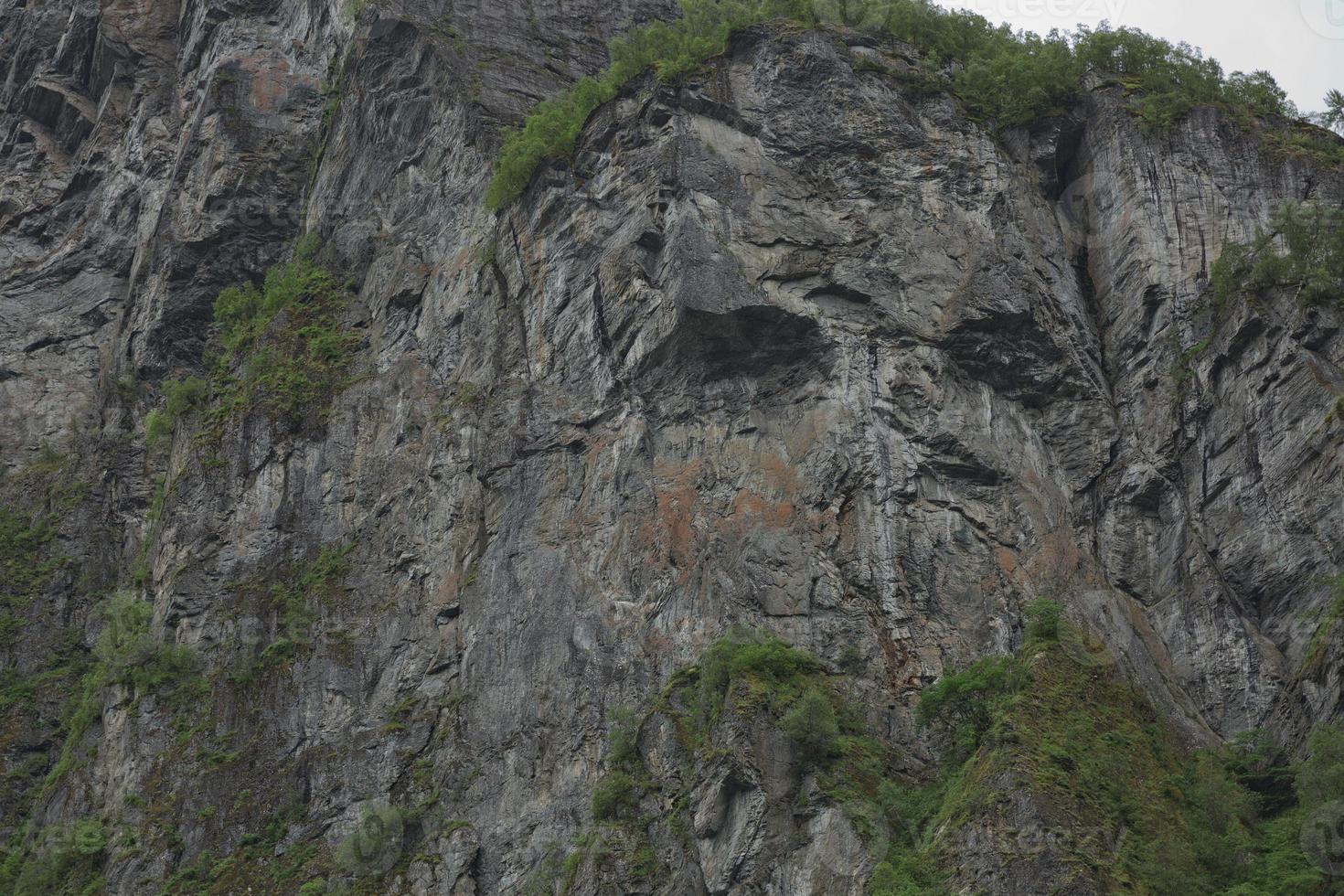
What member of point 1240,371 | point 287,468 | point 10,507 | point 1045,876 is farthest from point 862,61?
point 10,507

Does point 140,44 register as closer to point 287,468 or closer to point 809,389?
point 287,468

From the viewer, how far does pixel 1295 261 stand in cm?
3762

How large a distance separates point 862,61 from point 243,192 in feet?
77.2

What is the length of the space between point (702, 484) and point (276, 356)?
1716cm

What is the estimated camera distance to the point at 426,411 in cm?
4353

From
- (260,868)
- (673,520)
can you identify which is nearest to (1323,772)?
(673,520)

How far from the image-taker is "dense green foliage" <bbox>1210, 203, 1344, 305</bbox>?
37.0m

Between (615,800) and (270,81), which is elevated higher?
(270,81)

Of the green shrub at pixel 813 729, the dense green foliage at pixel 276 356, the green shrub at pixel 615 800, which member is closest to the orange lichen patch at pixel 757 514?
the green shrub at pixel 813 729

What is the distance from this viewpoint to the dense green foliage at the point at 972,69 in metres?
45.1

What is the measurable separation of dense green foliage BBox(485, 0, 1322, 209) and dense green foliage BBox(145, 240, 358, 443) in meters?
7.32

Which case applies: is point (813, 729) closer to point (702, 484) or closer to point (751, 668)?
point (751, 668)

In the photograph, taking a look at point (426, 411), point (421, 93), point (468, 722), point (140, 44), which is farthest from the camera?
point (140, 44)

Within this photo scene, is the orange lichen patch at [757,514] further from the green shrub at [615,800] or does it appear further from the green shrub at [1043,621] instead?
the green shrub at [615,800]
